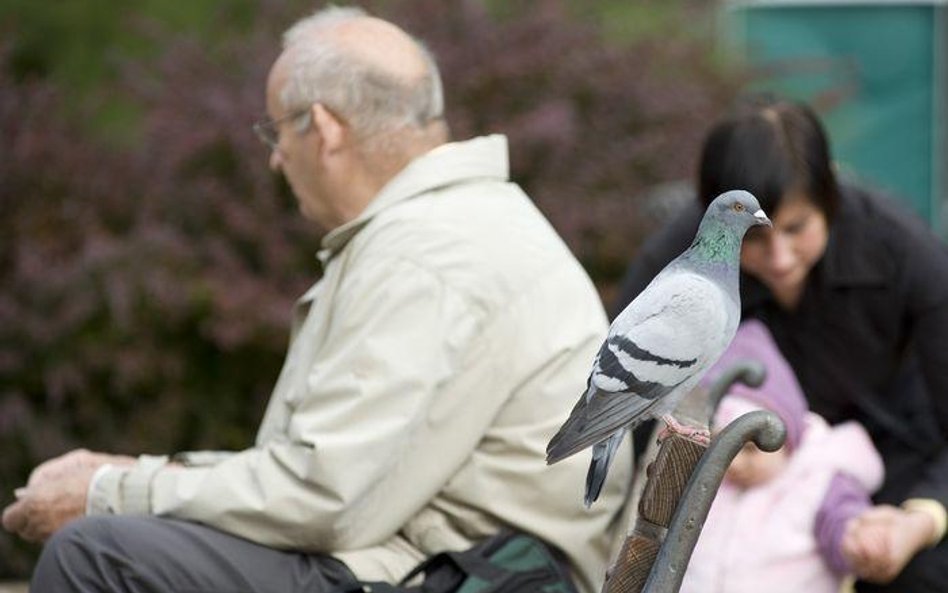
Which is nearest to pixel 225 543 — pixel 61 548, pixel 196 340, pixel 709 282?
pixel 61 548

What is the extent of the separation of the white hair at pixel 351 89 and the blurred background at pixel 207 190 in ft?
7.13

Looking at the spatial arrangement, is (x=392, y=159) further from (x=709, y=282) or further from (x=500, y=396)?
(x=709, y=282)

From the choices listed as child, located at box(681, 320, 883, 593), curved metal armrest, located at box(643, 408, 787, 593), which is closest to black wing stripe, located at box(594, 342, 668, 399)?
curved metal armrest, located at box(643, 408, 787, 593)

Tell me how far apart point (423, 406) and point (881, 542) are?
1.03 meters

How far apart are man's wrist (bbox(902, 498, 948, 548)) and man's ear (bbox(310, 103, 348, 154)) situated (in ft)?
4.56

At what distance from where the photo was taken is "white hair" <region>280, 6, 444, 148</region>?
3334 millimetres

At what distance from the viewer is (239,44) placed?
6.24m

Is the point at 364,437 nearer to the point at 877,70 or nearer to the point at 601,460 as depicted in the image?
the point at 601,460

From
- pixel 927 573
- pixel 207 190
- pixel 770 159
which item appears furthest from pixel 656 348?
pixel 207 190

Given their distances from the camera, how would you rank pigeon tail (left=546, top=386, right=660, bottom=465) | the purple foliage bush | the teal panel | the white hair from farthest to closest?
the teal panel < the purple foliage bush < the white hair < pigeon tail (left=546, top=386, right=660, bottom=465)

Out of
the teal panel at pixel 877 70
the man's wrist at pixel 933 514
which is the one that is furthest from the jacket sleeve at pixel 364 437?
the teal panel at pixel 877 70

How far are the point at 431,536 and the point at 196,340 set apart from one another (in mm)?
2793

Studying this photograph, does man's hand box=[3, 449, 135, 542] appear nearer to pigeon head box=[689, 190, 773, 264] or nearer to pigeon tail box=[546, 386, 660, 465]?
pigeon tail box=[546, 386, 660, 465]

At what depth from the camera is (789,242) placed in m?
3.57
